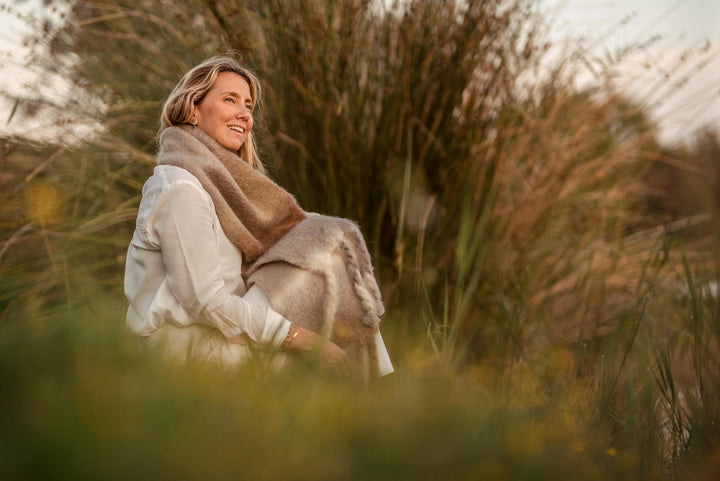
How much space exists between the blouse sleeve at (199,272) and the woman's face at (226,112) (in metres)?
0.31

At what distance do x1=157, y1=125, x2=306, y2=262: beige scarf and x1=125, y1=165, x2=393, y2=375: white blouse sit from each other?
61mm

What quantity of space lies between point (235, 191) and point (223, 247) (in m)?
0.14

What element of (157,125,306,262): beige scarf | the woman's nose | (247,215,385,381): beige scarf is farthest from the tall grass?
the woman's nose

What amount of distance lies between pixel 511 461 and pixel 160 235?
3.35 feet

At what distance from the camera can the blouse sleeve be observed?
1515mm

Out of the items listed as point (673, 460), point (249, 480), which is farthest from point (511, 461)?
point (673, 460)

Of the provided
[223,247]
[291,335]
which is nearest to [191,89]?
[223,247]

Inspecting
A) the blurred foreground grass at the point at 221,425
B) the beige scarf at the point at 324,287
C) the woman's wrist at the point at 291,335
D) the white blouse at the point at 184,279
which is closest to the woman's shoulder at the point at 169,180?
the white blouse at the point at 184,279

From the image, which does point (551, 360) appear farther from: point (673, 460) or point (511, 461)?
point (511, 461)

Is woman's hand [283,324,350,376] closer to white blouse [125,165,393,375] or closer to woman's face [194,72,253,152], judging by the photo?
white blouse [125,165,393,375]

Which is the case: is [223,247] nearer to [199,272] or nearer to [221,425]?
[199,272]

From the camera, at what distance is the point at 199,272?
151cm

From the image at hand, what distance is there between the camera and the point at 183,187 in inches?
61.4

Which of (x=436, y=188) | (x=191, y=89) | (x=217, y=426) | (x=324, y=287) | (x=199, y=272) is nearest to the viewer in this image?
(x=217, y=426)
